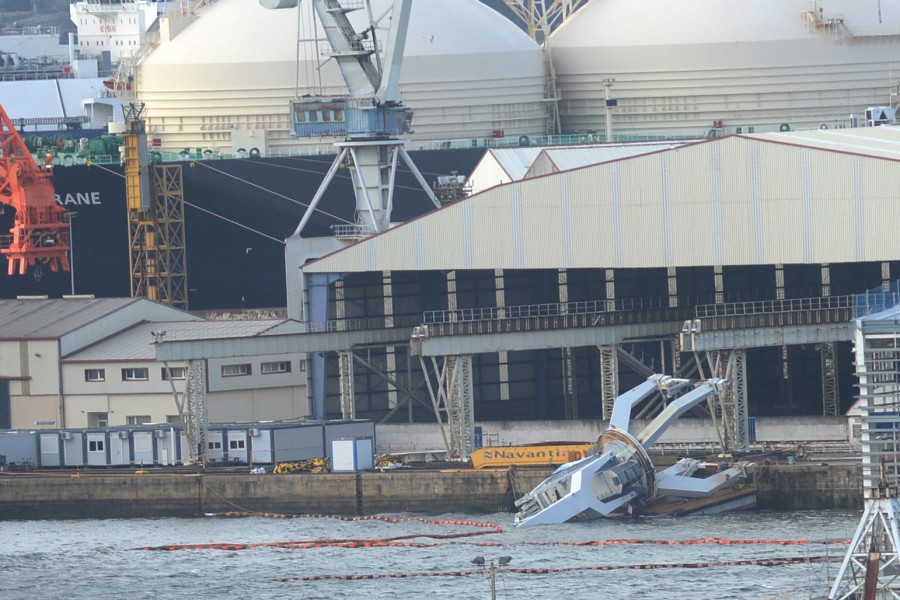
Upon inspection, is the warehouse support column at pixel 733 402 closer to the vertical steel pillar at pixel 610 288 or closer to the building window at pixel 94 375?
the vertical steel pillar at pixel 610 288

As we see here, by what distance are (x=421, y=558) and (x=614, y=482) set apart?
23.6 ft

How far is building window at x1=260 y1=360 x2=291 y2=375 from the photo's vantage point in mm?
79250

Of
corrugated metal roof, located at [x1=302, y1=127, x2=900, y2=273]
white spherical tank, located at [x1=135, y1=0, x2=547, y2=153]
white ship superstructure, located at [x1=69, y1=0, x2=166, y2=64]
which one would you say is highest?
white ship superstructure, located at [x1=69, y1=0, x2=166, y2=64]

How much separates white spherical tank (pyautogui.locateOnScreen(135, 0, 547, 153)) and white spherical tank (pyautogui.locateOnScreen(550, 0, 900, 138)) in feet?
12.3

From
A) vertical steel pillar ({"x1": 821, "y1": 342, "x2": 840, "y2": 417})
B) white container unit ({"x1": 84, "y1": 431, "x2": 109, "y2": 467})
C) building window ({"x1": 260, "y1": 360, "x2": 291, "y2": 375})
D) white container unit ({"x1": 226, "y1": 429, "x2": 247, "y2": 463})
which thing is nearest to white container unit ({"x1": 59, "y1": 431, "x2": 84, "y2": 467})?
white container unit ({"x1": 84, "y1": 431, "x2": 109, "y2": 467})

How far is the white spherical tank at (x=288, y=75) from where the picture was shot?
109 metres

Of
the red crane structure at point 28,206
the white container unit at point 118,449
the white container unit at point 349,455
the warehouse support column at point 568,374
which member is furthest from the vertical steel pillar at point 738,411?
the red crane structure at point 28,206

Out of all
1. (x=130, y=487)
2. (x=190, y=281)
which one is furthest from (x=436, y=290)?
(x=190, y=281)

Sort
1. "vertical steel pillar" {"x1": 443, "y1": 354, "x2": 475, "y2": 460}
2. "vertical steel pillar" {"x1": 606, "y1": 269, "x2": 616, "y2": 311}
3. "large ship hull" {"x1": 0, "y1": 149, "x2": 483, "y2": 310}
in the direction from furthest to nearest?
"large ship hull" {"x1": 0, "y1": 149, "x2": 483, "y2": 310} → "vertical steel pillar" {"x1": 606, "y1": 269, "x2": 616, "y2": 311} → "vertical steel pillar" {"x1": 443, "y1": 354, "x2": 475, "y2": 460}

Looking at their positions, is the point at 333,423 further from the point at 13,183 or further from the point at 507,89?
the point at 507,89

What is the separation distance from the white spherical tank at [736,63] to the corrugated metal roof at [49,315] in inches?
1460

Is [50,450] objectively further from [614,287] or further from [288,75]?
[288,75]

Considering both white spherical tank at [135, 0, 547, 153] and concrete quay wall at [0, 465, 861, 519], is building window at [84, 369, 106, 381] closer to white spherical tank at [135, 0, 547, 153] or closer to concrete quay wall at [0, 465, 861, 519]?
concrete quay wall at [0, 465, 861, 519]

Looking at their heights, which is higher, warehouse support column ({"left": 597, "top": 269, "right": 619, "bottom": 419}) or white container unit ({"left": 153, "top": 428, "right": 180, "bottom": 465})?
warehouse support column ({"left": 597, "top": 269, "right": 619, "bottom": 419})
